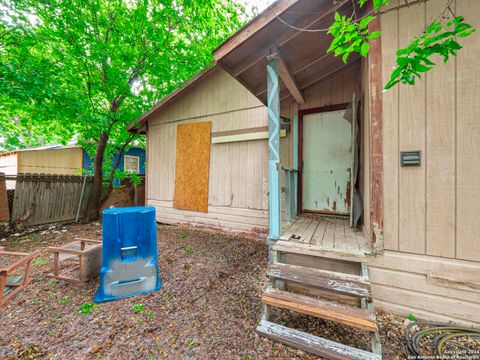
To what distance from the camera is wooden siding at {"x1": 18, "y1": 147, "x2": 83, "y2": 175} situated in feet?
33.7

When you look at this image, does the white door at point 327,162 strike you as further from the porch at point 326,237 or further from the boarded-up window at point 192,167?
the boarded-up window at point 192,167

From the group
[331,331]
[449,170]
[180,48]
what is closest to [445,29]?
[449,170]

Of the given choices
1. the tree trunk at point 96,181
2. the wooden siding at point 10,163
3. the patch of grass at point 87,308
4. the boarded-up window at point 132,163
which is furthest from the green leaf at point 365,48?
the wooden siding at point 10,163

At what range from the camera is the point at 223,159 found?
16.0ft

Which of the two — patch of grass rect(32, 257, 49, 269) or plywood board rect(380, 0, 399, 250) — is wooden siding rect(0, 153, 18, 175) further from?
plywood board rect(380, 0, 399, 250)

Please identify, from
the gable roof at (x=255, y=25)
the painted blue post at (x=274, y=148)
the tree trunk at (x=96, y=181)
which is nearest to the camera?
the gable roof at (x=255, y=25)

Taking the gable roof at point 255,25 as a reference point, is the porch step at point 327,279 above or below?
below

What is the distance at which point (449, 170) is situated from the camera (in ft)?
→ 5.85

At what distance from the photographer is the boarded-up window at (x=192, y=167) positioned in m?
5.14

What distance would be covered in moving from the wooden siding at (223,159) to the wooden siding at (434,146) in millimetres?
2530

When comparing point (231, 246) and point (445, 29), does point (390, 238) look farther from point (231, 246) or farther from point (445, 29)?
point (231, 246)

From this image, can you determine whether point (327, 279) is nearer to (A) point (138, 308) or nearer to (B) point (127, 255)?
(A) point (138, 308)

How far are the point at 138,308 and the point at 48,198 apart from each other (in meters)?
5.21

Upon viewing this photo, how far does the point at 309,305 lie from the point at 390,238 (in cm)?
110
